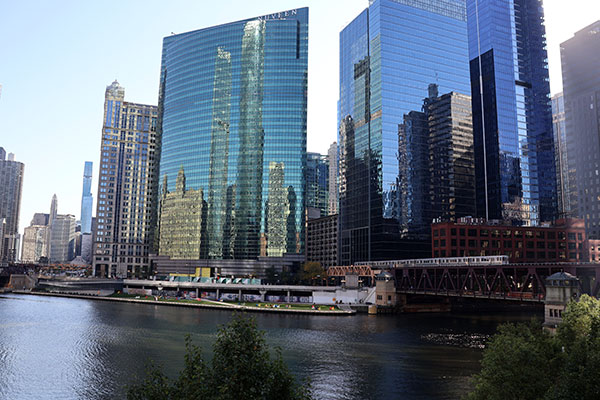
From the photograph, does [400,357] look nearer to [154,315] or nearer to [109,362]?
[109,362]

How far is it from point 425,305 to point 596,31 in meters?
124

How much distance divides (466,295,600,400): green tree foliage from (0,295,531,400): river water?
52.3ft

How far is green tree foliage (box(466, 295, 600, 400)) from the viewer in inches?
1375

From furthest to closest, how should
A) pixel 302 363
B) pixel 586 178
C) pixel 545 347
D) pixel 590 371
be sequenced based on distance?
pixel 586 178 < pixel 302 363 < pixel 545 347 < pixel 590 371

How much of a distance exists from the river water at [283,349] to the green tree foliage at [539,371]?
15.9m

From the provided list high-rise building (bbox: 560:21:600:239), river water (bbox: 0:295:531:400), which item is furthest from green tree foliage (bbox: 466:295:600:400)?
high-rise building (bbox: 560:21:600:239)

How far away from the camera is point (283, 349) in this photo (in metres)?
93.5

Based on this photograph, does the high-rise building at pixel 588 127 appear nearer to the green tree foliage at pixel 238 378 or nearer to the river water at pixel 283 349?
the river water at pixel 283 349

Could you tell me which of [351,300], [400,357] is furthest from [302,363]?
[351,300]

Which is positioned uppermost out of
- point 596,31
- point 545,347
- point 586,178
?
point 596,31

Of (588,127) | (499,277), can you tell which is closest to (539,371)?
(499,277)

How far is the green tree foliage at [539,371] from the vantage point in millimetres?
34938

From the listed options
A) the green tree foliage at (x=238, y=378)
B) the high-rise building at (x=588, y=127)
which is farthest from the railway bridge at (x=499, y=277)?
the green tree foliage at (x=238, y=378)

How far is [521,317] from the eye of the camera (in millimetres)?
166125
